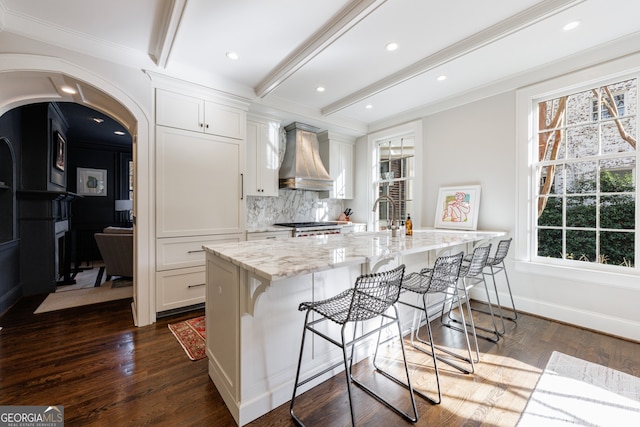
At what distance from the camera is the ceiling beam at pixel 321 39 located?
2043mm

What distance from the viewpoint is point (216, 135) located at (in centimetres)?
323

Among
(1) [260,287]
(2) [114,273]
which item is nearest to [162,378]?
(1) [260,287]

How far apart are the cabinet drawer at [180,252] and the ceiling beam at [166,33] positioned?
5.99 ft

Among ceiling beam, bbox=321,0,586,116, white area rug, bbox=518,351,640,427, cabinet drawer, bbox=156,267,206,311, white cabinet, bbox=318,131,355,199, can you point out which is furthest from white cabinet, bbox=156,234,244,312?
white area rug, bbox=518,351,640,427

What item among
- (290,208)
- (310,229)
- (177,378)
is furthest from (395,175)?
(177,378)

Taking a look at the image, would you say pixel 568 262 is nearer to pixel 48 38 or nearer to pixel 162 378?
pixel 162 378

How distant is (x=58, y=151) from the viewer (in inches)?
169

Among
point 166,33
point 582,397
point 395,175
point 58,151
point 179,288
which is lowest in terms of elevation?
point 582,397

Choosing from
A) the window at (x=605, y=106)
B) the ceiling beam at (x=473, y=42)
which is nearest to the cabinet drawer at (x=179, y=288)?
the ceiling beam at (x=473, y=42)

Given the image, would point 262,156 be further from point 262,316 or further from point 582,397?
point 582,397

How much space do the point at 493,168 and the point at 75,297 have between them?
5558 mm

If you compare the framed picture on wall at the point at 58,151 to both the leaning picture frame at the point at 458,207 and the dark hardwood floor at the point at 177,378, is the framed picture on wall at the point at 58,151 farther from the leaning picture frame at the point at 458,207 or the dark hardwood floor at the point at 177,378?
the leaning picture frame at the point at 458,207

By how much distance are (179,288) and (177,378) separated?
1.28 meters

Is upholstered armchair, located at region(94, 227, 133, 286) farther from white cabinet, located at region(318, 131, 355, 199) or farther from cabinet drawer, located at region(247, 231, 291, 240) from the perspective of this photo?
white cabinet, located at region(318, 131, 355, 199)
